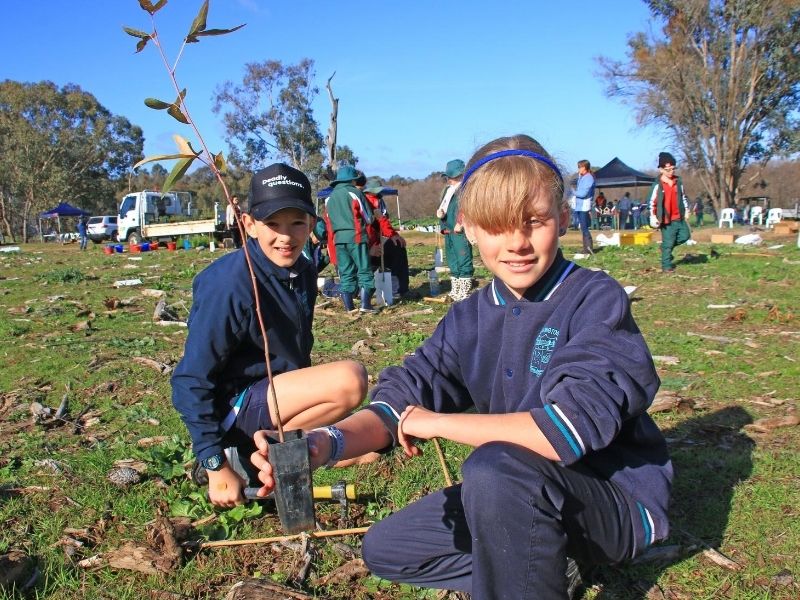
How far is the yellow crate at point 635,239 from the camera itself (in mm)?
17406

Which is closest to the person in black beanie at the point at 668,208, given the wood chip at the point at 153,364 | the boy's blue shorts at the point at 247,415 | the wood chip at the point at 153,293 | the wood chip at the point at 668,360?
the wood chip at the point at 668,360

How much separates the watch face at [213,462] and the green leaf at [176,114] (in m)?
1.55

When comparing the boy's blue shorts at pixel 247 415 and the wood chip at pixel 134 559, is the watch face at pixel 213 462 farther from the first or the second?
the wood chip at pixel 134 559

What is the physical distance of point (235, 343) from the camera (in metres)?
3.14

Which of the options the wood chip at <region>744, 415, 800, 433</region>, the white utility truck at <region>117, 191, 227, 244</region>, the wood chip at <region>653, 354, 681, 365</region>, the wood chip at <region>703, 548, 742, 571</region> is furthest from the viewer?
the white utility truck at <region>117, 191, 227, 244</region>

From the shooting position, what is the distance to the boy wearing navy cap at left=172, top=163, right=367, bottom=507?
303 cm

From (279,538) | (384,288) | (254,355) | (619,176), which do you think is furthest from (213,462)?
(619,176)

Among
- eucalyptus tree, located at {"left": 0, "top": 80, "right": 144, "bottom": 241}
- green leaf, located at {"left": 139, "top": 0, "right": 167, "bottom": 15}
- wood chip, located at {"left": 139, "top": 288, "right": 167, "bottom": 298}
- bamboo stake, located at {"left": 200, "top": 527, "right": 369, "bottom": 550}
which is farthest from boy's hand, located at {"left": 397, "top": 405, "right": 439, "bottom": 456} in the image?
eucalyptus tree, located at {"left": 0, "top": 80, "right": 144, "bottom": 241}

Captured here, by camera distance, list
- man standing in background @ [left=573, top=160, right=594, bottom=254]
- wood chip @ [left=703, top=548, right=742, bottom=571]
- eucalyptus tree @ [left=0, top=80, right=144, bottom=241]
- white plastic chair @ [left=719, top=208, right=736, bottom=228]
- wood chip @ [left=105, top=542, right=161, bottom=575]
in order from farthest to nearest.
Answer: eucalyptus tree @ [left=0, top=80, right=144, bottom=241] < white plastic chair @ [left=719, top=208, right=736, bottom=228] < man standing in background @ [left=573, top=160, right=594, bottom=254] < wood chip @ [left=105, top=542, right=161, bottom=575] < wood chip @ [left=703, top=548, right=742, bottom=571]

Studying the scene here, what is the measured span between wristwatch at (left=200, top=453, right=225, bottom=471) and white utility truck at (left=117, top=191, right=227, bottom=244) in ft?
85.4

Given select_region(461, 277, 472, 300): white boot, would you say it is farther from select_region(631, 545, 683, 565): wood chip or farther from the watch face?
select_region(631, 545, 683, 565): wood chip

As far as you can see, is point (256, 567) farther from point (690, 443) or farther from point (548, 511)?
point (690, 443)

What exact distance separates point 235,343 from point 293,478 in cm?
126

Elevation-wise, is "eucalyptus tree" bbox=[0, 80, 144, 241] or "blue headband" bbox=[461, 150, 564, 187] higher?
"eucalyptus tree" bbox=[0, 80, 144, 241]
